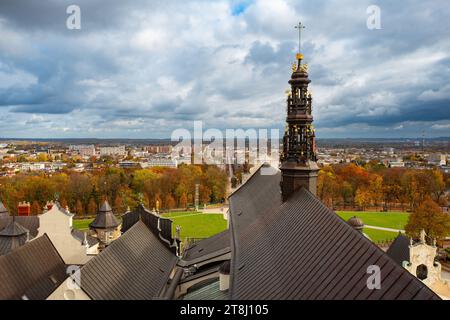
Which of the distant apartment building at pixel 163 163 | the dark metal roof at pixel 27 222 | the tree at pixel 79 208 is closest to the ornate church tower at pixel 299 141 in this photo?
the dark metal roof at pixel 27 222

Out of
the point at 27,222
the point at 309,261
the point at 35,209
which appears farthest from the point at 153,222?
the point at 35,209

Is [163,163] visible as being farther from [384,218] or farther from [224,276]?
[224,276]

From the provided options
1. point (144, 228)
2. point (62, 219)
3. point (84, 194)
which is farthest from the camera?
point (84, 194)

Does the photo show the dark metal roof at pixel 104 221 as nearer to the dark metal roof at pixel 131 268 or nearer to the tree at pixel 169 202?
the dark metal roof at pixel 131 268

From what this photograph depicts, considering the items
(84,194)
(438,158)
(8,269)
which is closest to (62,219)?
(8,269)

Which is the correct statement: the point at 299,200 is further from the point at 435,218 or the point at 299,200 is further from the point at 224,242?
the point at 435,218

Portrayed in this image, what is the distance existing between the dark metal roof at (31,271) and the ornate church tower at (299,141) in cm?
947

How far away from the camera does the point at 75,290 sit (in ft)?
31.3

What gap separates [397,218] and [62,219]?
42514 millimetres

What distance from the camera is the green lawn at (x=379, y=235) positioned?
116ft

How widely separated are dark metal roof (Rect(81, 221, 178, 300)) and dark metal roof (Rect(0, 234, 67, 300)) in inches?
96.0

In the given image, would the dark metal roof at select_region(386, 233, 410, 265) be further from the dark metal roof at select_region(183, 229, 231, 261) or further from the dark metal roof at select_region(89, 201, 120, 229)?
the dark metal roof at select_region(89, 201, 120, 229)

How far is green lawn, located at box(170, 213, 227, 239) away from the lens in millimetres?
38406

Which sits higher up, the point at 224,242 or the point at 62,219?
the point at 62,219
